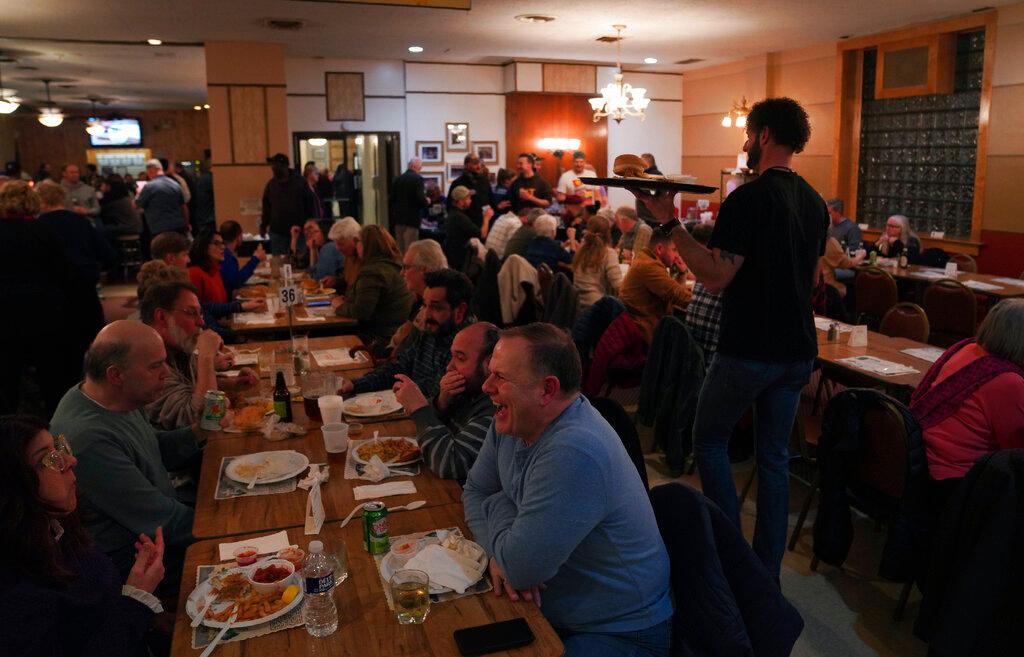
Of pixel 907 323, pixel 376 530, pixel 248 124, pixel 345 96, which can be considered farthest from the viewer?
pixel 345 96

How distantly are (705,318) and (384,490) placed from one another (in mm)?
2586

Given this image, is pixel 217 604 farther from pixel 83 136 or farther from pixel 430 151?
pixel 83 136

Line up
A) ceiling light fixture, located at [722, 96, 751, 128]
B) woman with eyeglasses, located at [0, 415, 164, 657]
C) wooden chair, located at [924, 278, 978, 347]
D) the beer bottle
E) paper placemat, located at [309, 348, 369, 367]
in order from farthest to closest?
ceiling light fixture, located at [722, 96, 751, 128] < wooden chair, located at [924, 278, 978, 347] < paper placemat, located at [309, 348, 369, 367] < the beer bottle < woman with eyeglasses, located at [0, 415, 164, 657]

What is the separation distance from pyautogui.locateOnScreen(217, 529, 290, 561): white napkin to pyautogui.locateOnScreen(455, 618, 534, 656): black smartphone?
62cm

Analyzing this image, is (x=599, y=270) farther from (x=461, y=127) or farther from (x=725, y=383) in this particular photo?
(x=461, y=127)

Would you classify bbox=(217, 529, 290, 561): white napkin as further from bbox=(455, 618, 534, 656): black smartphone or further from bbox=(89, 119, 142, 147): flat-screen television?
bbox=(89, 119, 142, 147): flat-screen television

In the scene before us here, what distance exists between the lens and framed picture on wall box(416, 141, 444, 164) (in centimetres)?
1212

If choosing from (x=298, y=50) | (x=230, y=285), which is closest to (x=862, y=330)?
(x=230, y=285)

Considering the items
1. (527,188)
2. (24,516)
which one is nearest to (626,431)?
(24,516)

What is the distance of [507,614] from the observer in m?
1.71

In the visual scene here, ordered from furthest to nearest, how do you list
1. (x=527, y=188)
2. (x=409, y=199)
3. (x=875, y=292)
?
(x=527, y=188), (x=409, y=199), (x=875, y=292)

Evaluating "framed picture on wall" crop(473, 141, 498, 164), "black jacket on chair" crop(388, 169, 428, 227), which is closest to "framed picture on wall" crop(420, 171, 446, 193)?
"framed picture on wall" crop(473, 141, 498, 164)

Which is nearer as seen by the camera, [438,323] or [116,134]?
[438,323]

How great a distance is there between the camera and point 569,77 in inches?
481
